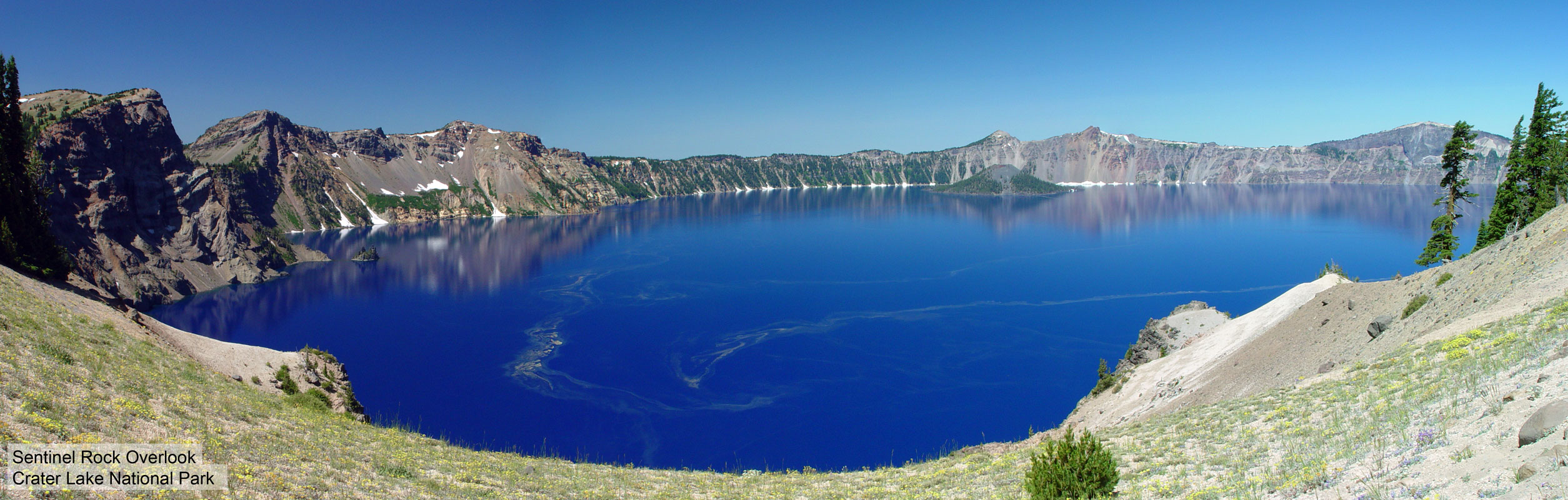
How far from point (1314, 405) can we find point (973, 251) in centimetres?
11651

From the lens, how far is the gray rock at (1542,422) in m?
10.6

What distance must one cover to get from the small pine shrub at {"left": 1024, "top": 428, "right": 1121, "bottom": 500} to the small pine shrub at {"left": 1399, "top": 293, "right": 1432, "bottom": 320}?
73.5 feet

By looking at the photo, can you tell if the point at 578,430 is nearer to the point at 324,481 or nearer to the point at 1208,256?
the point at 324,481

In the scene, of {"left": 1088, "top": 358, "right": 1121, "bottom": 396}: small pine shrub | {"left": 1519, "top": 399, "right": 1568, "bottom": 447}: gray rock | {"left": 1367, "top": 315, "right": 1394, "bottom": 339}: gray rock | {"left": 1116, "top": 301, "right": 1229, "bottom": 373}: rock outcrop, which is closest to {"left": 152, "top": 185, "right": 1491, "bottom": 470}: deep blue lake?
{"left": 1088, "top": 358, "right": 1121, "bottom": 396}: small pine shrub

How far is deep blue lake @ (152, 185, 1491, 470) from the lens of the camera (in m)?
51.8

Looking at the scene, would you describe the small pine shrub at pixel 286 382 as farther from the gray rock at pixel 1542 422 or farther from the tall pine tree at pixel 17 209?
the gray rock at pixel 1542 422

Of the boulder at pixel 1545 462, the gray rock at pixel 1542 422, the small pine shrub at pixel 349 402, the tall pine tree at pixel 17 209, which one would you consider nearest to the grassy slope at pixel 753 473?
the boulder at pixel 1545 462

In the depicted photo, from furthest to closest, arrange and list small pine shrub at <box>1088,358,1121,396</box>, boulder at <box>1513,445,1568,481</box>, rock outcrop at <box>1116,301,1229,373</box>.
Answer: rock outcrop at <box>1116,301,1229,373</box>
small pine shrub at <box>1088,358,1121,396</box>
boulder at <box>1513,445,1568,481</box>

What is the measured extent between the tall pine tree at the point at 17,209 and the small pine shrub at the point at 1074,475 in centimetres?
5607

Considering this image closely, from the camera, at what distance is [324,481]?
52.6ft

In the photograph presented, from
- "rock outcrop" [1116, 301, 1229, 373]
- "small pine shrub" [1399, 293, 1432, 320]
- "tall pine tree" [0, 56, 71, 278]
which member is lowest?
"rock outcrop" [1116, 301, 1229, 373]

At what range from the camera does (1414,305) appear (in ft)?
95.8

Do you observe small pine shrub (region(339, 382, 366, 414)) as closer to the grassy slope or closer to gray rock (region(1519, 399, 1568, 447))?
the grassy slope

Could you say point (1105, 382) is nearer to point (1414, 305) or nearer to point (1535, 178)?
point (1414, 305)
